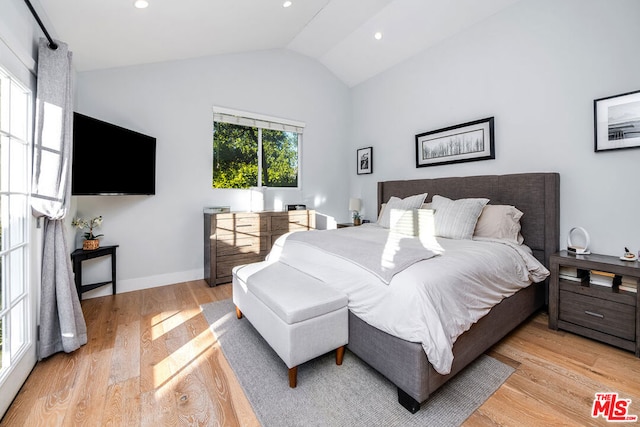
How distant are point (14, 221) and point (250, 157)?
276cm

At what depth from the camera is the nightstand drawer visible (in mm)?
1966

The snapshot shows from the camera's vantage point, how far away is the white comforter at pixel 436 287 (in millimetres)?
1384

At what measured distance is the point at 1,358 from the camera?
151cm

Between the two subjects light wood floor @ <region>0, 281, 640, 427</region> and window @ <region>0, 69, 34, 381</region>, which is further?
window @ <region>0, 69, 34, 381</region>

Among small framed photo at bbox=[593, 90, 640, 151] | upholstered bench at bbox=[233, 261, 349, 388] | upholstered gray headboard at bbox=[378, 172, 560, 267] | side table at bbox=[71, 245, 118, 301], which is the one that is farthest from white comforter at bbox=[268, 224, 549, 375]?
side table at bbox=[71, 245, 118, 301]

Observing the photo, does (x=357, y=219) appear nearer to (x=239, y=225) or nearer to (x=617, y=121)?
(x=239, y=225)

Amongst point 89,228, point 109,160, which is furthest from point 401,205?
point 89,228

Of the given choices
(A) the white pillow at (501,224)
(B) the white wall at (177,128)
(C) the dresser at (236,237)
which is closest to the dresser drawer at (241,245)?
(C) the dresser at (236,237)

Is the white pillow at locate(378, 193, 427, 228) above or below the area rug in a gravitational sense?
above

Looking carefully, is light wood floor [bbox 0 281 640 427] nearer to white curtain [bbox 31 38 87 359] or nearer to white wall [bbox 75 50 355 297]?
white curtain [bbox 31 38 87 359]

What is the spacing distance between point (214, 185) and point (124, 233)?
119cm

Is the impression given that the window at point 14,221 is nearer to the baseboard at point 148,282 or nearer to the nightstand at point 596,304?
the baseboard at point 148,282

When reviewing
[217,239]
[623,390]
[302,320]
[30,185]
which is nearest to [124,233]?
[217,239]

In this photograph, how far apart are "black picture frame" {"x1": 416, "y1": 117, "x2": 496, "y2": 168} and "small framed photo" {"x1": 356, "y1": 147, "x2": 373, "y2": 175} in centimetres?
93
